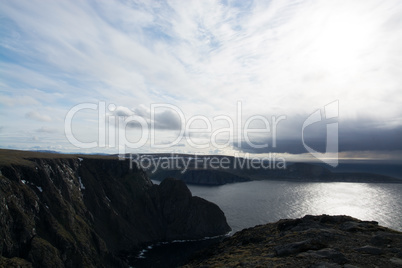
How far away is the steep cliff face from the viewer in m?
57.5

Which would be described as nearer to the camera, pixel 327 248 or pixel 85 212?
pixel 327 248

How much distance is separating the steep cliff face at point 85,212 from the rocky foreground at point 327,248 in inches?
1914

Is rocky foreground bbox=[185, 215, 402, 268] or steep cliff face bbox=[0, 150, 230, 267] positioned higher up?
rocky foreground bbox=[185, 215, 402, 268]

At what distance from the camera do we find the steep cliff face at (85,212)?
5753cm

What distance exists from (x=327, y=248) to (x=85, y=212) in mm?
87907

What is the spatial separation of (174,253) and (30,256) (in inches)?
2017

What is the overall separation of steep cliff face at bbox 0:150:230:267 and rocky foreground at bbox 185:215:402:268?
160ft

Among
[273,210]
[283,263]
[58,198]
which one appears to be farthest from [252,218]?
[283,263]

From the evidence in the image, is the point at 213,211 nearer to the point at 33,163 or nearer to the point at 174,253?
the point at 174,253

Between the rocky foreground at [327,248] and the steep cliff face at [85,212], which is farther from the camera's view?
the steep cliff face at [85,212]

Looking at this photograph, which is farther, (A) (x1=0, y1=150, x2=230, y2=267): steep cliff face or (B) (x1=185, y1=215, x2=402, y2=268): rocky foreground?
(A) (x1=0, y1=150, x2=230, y2=267): steep cliff face

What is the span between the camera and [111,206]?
105m

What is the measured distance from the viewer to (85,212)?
294 feet

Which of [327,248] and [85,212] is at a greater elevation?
[327,248]
